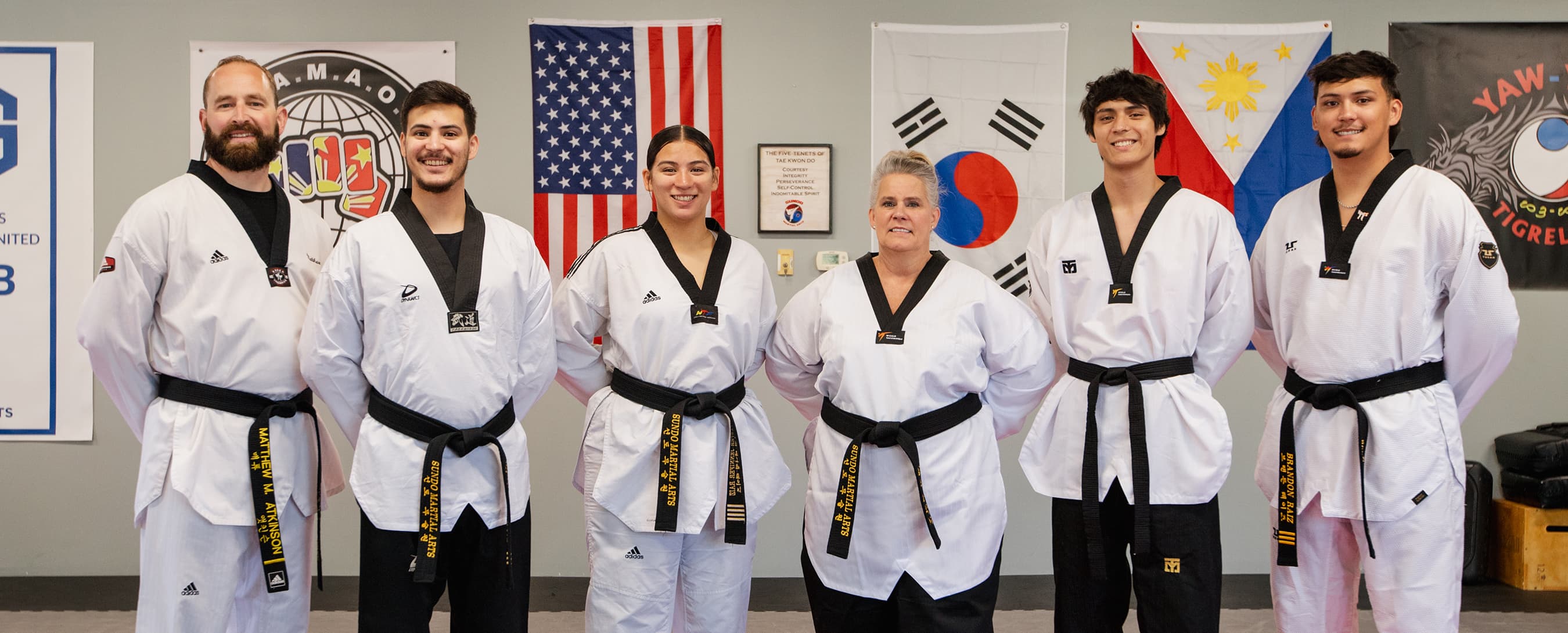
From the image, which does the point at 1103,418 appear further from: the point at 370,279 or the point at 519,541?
the point at 370,279

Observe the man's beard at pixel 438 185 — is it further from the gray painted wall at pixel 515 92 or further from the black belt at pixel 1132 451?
the gray painted wall at pixel 515 92

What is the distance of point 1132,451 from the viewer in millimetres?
2203

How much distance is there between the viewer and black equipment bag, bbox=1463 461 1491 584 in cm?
393

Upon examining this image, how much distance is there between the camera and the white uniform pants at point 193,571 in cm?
210

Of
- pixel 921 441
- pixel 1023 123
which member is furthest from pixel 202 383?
pixel 1023 123

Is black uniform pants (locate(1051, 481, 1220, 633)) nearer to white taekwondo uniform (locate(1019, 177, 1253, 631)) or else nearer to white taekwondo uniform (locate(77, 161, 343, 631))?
white taekwondo uniform (locate(1019, 177, 1253, 631))

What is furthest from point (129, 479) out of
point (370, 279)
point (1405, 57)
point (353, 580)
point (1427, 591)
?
point (1405, 57)

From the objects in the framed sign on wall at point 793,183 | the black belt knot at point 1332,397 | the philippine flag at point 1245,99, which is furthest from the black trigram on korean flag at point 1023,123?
the black belt knot at point 1332,397

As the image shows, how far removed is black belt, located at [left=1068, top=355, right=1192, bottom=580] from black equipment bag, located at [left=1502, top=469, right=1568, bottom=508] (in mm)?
2664

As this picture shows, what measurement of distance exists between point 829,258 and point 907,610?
207cm

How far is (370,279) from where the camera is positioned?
81.4 inches

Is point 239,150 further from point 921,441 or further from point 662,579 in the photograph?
point 921,441

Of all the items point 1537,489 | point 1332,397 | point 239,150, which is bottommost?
point 1537,489

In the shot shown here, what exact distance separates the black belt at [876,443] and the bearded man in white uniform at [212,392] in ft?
4.15
